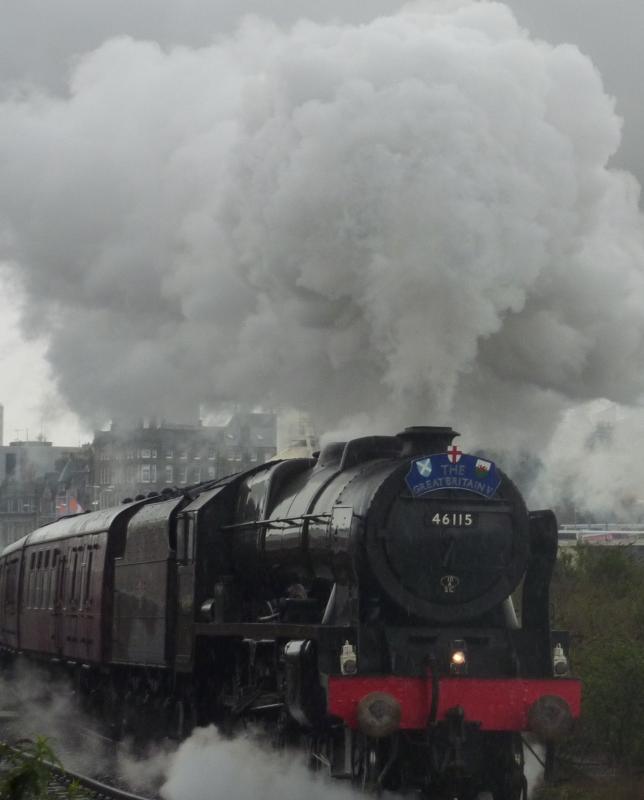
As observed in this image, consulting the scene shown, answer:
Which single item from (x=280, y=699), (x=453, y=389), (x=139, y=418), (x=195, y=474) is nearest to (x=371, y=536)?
(x=280, y=699)

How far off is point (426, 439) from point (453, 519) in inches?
29.0

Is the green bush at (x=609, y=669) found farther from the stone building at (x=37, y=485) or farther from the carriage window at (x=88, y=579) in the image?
the stone building at (x=37, y=485)

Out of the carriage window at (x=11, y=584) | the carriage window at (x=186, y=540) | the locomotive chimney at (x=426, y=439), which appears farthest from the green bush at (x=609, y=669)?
the carriage window at (x=11, y=584)

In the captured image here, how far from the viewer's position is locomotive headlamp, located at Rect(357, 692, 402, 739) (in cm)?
960

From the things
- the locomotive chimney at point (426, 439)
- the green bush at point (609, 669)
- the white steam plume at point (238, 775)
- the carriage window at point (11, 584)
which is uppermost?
the locomotive chimney at point (426, 439)

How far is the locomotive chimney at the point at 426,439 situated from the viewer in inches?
425

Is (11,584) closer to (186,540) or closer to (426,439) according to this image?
(186,540)

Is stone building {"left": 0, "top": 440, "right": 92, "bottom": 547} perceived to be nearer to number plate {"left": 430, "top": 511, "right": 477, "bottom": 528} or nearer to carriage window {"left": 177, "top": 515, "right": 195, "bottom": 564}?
carriage window {"left": 177, "top": 515, "right": 195, "bottom": 564}

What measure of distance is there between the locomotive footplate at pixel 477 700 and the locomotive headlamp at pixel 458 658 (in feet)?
0.30

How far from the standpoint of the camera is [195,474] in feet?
246

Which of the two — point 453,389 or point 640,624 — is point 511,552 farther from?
point 640,624

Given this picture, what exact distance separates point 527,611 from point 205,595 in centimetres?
328

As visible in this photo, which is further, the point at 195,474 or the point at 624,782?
the point at 195,474

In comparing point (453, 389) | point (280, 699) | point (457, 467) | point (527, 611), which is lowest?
point (280, 699)
